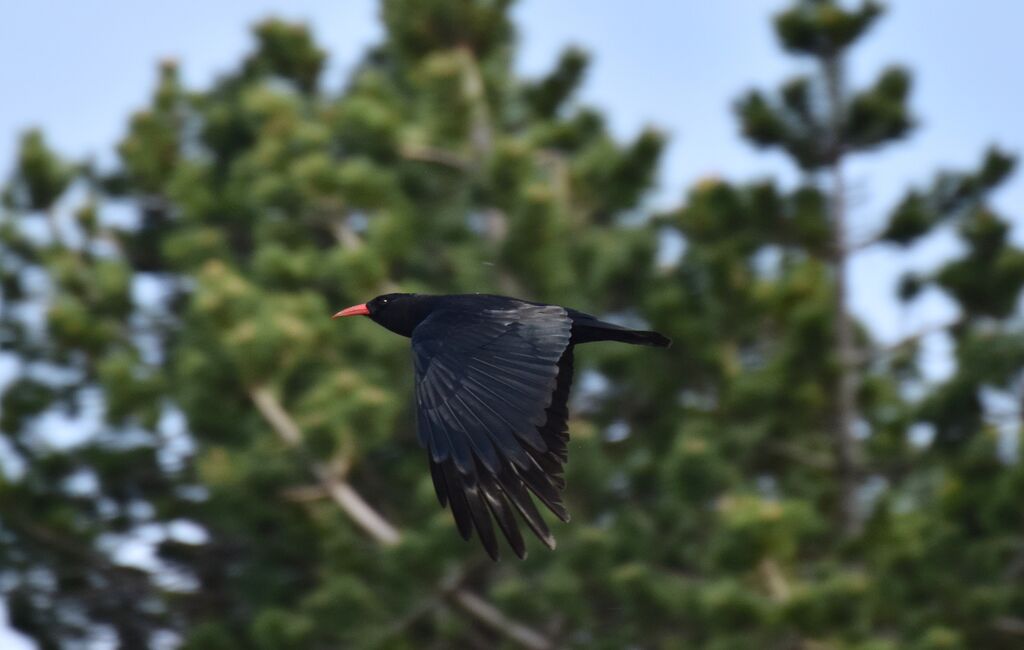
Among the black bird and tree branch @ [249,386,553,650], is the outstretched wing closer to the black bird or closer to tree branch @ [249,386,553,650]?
the black bird

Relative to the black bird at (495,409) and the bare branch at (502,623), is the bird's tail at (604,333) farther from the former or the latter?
the bare branch at (502,623)

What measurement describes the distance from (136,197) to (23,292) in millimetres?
1509

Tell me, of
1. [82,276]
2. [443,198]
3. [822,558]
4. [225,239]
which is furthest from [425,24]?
[822,558]

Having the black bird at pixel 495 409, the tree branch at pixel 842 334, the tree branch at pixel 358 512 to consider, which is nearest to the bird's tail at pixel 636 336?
the black bird at pixel 495 409

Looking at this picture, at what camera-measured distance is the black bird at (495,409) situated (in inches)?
190

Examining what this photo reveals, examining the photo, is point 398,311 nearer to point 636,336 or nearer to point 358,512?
point 636,336

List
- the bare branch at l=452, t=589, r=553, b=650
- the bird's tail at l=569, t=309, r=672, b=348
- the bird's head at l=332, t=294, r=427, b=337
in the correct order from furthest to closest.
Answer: the bare branch at l=452, t=589, r=553, b=650, the bird's head at l=332, t=294, r=427, b=337, the bird's tail at l=569, t=309, r=672, b=348

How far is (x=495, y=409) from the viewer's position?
16.4ft

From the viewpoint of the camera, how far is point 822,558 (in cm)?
1164

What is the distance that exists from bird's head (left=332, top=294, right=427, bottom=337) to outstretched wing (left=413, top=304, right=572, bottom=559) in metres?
0.80

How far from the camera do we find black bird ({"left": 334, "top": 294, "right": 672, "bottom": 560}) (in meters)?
4.82

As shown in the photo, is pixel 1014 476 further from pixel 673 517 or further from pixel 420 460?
pixel 420 460

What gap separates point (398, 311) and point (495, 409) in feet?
5.21

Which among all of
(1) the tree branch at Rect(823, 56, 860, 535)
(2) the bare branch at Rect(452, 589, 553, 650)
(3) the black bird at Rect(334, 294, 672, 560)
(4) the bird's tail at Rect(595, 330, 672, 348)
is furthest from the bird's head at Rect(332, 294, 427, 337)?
(1) the tree branch at Rect(823, 56, 860, 535)
